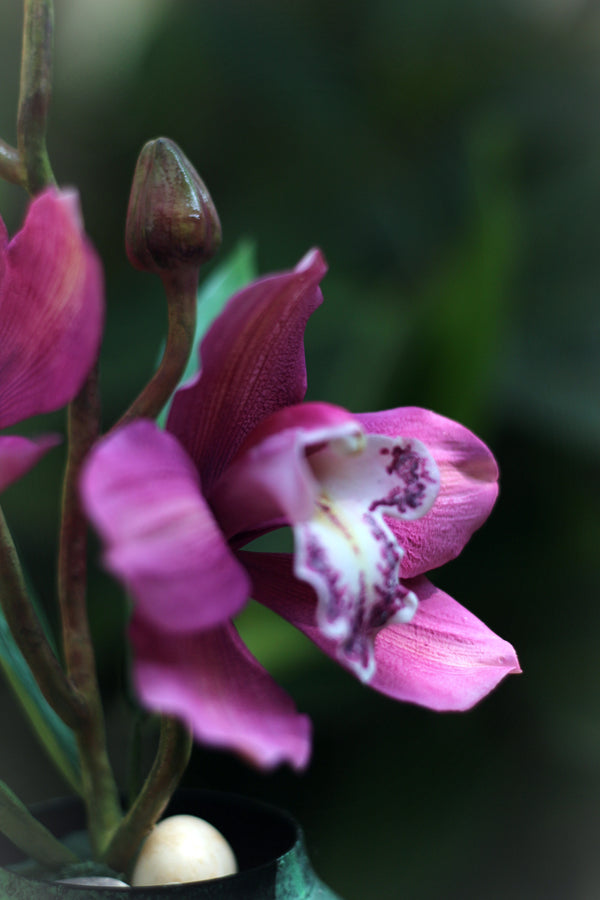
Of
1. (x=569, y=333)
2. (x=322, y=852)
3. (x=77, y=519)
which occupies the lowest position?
(x=322, y=852)

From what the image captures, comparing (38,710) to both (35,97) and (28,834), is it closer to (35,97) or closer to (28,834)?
(28,834)

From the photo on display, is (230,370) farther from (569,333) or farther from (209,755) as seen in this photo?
(569,333)

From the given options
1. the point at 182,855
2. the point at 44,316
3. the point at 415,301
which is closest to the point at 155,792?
the point at 182,855

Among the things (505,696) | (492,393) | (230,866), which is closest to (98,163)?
A: (492,393)

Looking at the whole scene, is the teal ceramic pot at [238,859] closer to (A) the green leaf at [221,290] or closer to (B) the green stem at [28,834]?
(B) the green stem at [28,834]

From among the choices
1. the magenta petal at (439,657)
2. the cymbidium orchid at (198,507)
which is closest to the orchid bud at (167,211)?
the cymbidium orchid at (198,507)

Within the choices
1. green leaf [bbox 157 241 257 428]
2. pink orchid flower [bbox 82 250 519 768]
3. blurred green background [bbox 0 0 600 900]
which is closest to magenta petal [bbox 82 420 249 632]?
pink orchid flower [bbox 82 250 519 768]
